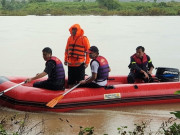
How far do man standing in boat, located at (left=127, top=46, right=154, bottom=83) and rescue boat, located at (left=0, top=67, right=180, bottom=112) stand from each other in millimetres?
270

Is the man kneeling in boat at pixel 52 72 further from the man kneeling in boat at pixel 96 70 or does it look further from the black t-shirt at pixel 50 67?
the man kneeling in boat at pixel 96 70

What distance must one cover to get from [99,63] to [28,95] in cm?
98

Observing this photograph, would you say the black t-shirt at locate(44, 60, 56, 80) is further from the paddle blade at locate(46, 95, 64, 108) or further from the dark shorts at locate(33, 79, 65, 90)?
the paddle blade at locate(46, 95, 64, 108)

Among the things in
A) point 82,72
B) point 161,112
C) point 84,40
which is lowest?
point 161,112

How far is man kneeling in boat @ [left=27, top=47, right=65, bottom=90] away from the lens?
4.80 m

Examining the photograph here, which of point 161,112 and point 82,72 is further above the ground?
point 82,72

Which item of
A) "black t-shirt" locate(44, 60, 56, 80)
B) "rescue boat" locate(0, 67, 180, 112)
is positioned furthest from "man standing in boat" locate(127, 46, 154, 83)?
"black t-shirt" locate(44, 60, 56, 80)

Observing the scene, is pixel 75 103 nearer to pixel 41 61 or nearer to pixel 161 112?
pixel 161 112

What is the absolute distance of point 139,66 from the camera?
570 centimetres

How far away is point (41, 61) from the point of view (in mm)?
9281

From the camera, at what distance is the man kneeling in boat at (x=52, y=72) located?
15.7ft

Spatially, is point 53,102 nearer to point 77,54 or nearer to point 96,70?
point 96,70

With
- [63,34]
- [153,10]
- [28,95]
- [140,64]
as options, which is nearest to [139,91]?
[140,64]

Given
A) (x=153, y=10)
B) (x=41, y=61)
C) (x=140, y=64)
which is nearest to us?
(x=140, y=64)
